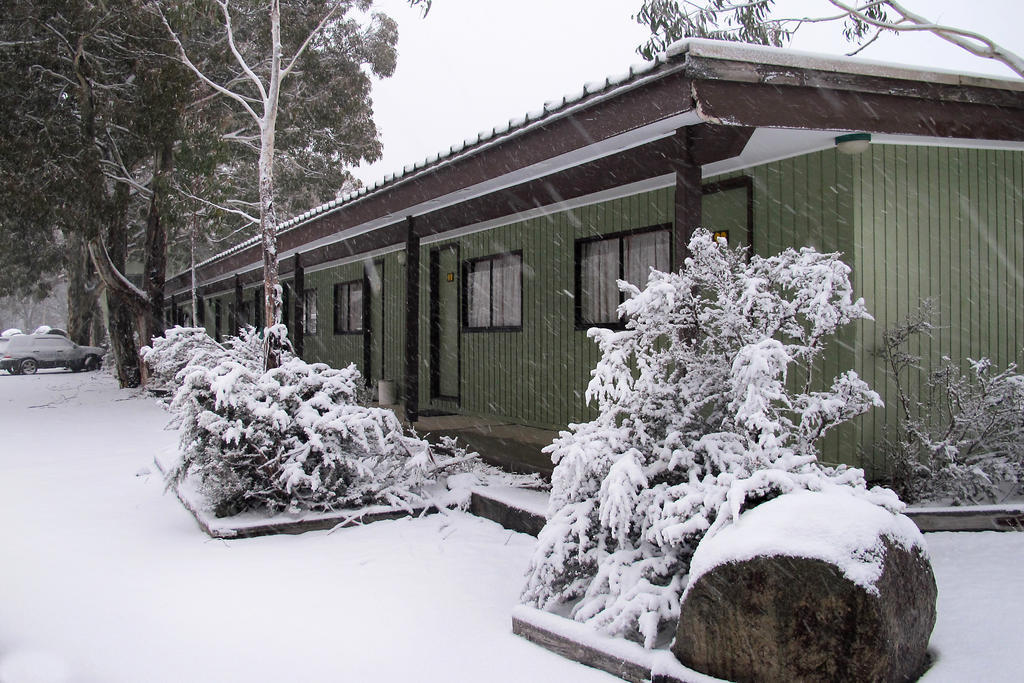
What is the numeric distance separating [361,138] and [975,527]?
22.1 m

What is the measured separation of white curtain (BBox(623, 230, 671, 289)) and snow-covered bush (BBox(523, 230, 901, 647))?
3065 mm

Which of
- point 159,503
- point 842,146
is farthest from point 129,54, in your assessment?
point 842,146

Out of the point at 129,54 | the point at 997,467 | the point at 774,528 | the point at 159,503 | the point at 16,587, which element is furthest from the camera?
the point at 129,54

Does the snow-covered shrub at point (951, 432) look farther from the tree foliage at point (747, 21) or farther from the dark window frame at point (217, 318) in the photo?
the dark window frame at point (217, 318)

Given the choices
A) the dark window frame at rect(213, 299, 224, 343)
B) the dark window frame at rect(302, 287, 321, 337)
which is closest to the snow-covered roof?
the dark window frame at rect(302, 287, 321, 337)

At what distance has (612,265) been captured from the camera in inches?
321

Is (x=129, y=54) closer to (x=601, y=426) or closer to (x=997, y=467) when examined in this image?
(x=601, y=426)

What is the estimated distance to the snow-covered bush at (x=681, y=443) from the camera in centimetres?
358

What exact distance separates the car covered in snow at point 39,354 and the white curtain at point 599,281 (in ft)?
84.1

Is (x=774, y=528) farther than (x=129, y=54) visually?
No

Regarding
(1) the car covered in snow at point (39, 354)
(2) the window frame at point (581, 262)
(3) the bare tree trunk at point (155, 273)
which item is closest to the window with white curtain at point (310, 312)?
(3) the bare tree trunk at point (155, 273)

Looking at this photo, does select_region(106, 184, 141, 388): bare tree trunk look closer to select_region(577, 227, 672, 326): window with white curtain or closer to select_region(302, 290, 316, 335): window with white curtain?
select_region(302, 290, 316, 335): window with white curtain

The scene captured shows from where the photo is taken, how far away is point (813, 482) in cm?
356

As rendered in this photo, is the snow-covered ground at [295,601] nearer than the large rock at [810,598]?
No
